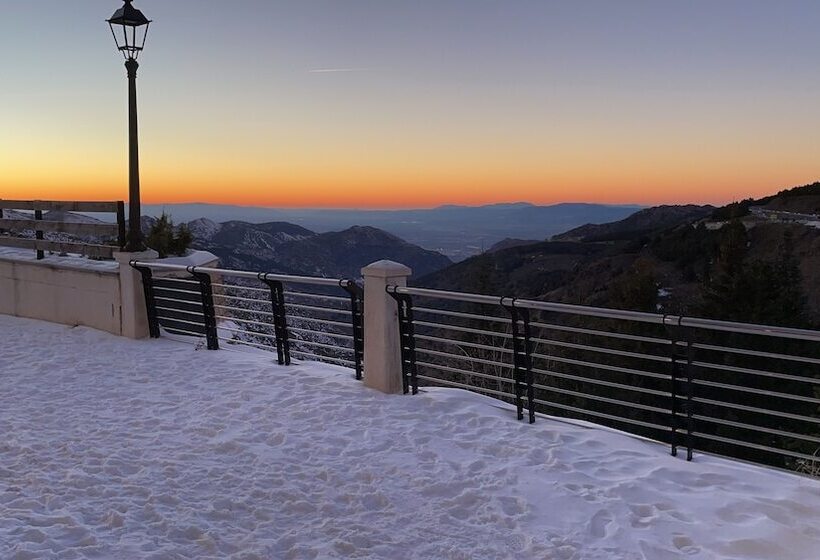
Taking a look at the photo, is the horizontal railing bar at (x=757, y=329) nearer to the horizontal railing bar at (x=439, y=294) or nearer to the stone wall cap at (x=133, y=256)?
the horizontal railing bar at (x=439, y=294)

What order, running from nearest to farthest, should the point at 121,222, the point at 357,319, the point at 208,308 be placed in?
the point at 357,319 < the point at 208,308 < the point at 121,222

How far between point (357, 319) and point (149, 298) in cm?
378

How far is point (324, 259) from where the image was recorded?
63.8m

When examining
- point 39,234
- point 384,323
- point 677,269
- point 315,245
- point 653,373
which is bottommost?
point 677,269

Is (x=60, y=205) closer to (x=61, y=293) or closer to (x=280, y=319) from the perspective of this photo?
(x=61, y=293)

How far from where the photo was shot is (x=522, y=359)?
579 cm

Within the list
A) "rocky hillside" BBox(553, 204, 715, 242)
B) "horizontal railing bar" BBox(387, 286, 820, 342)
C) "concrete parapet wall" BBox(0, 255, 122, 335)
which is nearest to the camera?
"horizontal railing bar" BBox(387, 286, 820, 342)

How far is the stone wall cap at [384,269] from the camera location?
649cm

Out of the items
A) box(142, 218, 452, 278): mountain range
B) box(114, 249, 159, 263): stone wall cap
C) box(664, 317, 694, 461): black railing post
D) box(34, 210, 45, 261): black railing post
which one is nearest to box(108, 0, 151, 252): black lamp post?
box(114, 249, 159, 263): stone wall cap

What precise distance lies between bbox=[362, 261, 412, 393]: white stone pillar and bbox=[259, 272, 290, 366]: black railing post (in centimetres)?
150

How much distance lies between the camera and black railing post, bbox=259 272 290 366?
7.67m

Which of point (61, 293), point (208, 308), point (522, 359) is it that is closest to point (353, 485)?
point (522, 359)

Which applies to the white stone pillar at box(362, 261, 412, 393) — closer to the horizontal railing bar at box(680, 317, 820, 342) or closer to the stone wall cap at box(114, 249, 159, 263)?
the horizontal railing bar at box(680, 317, 820, 342)

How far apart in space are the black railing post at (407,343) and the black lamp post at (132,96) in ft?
15.5
